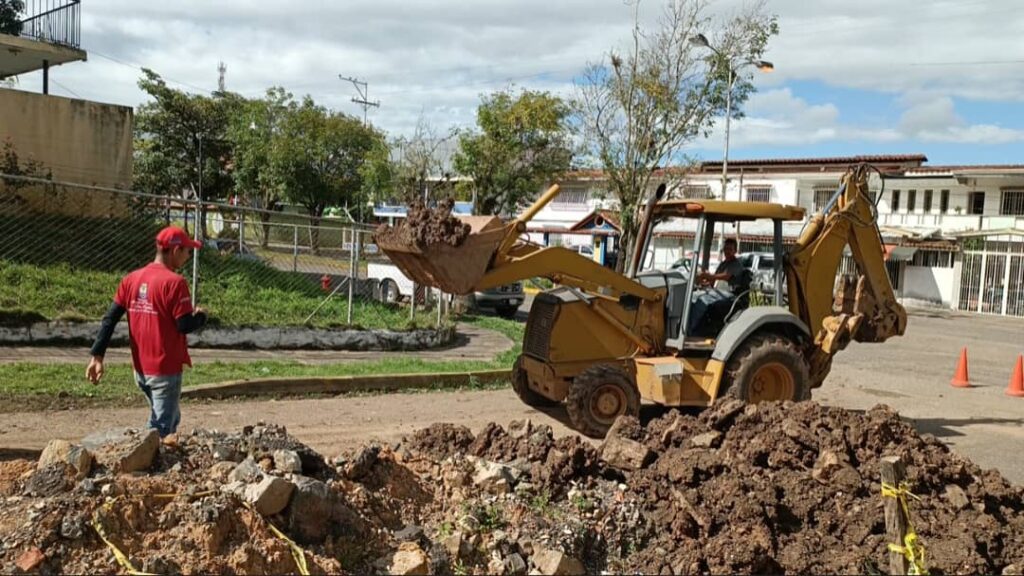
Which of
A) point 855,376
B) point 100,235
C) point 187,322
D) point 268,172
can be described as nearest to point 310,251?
point 100,235

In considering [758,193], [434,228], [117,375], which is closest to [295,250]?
[117,375]

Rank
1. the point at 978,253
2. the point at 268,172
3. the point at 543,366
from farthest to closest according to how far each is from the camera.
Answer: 1. the point at 268,172
2. the point at 978,253
3. the point at 543,366

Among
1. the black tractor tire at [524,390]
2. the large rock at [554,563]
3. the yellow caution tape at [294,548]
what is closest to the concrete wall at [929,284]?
the black tractor tire at [524,390]

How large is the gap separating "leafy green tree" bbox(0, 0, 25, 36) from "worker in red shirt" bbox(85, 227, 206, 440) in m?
17.9

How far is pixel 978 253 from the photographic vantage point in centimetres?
3316

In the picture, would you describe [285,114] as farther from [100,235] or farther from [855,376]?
[855,376]

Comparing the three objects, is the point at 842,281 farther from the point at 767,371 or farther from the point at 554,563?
the point at 554,563

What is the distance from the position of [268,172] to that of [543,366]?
32720mm

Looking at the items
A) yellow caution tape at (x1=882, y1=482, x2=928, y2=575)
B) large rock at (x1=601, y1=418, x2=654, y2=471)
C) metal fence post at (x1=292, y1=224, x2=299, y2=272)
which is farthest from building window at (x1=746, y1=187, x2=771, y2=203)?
yellow caution tape at (x1=882, y1=482, x2=928, y2=575)

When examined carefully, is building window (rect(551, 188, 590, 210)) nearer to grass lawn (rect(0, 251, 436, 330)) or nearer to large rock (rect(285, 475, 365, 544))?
grass lawn (rect(0, 251, 436, 330))

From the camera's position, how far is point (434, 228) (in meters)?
8.11

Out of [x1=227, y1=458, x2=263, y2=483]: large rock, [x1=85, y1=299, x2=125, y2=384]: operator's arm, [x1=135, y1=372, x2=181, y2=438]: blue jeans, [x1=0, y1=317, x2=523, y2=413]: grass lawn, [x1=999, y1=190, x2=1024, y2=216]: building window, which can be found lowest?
[x1=0, y1=317, x2=523, y2=413]: grass lawn

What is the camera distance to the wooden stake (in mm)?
5023

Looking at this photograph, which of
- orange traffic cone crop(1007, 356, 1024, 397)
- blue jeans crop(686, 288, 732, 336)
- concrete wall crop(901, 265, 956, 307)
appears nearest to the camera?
blue jeans crop(686, 288, 732, 336)
